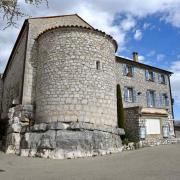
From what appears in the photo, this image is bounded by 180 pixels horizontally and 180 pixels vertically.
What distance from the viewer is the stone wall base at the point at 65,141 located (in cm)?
1153

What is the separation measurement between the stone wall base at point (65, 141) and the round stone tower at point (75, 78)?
55cm

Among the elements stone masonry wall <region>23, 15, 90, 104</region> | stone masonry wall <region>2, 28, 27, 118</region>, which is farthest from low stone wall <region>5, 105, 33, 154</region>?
stone masonry wall <region>2, 28, 27, 118</region>

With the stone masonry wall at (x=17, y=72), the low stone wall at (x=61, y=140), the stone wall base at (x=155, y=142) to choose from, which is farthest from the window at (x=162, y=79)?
the stone masonry wall at (x=17, y=72)

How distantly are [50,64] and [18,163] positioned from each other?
5.64m

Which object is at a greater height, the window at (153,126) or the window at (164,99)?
the window at (164,99)

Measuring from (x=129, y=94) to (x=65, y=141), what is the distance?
11.2 m

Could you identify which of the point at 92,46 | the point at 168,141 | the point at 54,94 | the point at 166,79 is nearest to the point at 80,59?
the point at 92,46

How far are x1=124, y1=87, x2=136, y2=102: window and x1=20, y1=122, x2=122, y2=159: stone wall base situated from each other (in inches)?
351

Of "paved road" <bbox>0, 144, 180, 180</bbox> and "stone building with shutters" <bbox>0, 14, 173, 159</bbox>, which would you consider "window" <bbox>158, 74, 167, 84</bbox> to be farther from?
"paved road" <bbox>0, 144, 180, 180</bbox>

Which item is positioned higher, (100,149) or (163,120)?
(163,120)

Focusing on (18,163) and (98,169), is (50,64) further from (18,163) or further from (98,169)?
(98,169)

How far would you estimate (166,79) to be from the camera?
83.5 ft

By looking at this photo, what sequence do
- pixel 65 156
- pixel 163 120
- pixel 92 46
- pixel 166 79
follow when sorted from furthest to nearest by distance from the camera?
pixel 166 79 → pixel 163 120 → pixel 92 46 → pixel 65 156

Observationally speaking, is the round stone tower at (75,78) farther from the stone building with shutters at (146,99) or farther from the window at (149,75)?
the window at (149,75)
